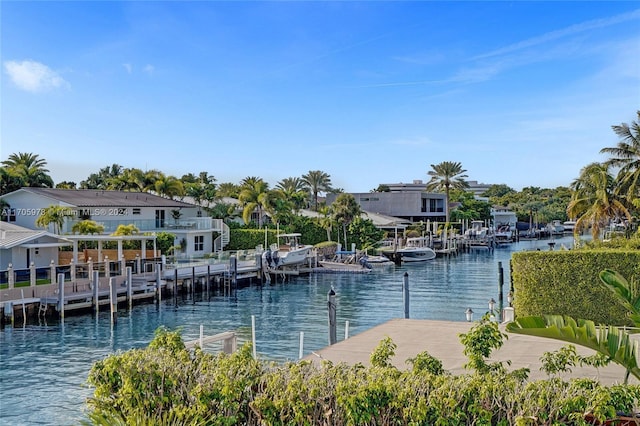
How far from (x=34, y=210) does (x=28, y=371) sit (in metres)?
32.5

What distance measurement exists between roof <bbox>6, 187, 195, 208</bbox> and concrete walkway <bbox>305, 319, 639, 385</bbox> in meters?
37.9

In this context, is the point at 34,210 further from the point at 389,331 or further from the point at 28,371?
the point at 389,331

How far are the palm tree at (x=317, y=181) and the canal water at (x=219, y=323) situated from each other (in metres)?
43.7

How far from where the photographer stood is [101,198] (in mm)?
52250

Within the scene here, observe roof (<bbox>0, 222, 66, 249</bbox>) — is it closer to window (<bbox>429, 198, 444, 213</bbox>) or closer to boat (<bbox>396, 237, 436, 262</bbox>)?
boat (<bbox>396, 237, 436, 262</bbox>)

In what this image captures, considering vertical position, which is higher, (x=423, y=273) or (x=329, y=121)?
(x=329, y=121)

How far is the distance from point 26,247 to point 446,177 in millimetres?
66891

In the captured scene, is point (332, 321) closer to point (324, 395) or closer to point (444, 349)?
point (444, 349)

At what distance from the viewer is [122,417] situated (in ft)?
27.5

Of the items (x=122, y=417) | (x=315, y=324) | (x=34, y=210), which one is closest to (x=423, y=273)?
(x=315, y=324)

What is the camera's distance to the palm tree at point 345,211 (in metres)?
66.5

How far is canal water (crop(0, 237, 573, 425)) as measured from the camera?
711 inches

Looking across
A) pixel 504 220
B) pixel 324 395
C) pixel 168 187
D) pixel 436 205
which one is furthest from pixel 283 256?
pixel 504 220

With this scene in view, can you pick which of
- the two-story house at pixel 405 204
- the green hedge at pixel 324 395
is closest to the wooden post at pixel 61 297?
the green hedge at pixel 324 395
